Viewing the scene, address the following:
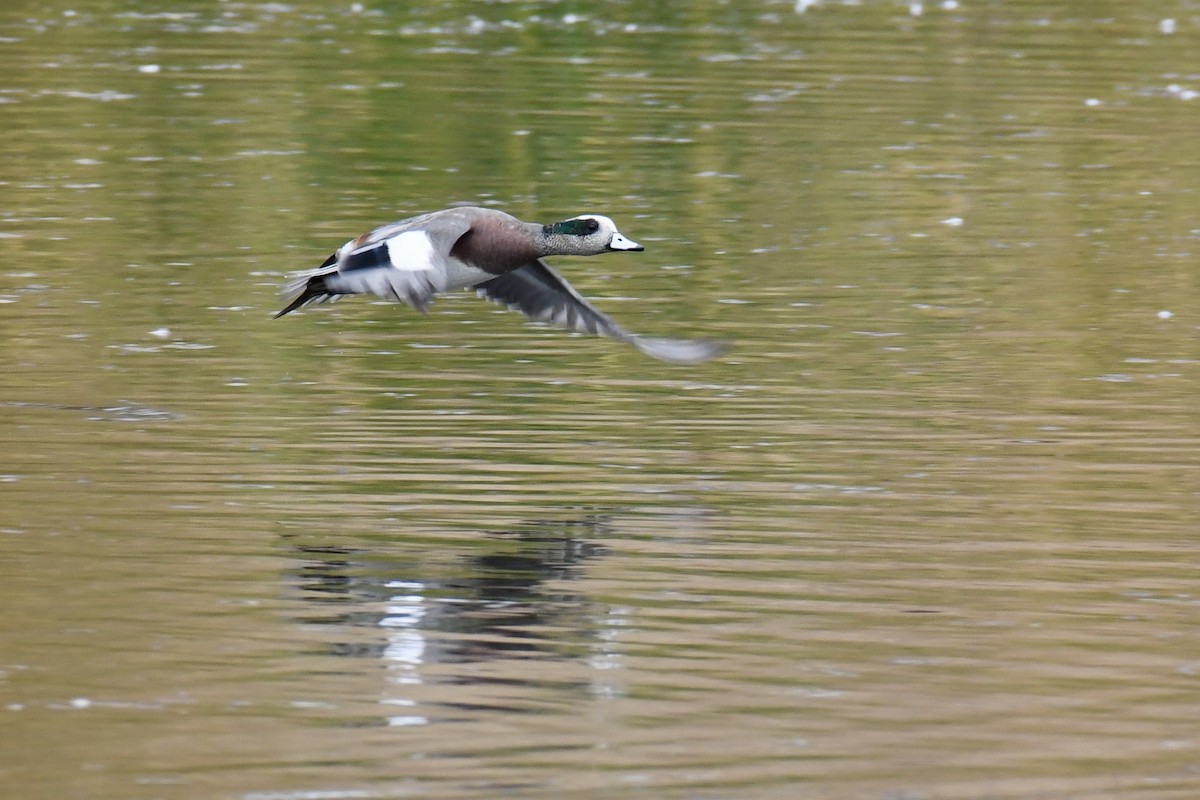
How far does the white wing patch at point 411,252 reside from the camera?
1008 cm

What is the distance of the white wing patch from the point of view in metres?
10.1

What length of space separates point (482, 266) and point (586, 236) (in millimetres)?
529

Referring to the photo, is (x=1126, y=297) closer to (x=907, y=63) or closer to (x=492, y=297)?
(x=492, y=297)

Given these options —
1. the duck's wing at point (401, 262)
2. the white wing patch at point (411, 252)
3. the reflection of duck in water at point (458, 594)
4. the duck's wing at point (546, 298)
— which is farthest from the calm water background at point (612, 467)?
the white wing patch at point (411, 252)

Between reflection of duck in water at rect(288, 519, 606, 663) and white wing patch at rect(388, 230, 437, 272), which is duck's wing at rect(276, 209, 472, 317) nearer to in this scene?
white wing patch at rect(388, 230, 437, 272)

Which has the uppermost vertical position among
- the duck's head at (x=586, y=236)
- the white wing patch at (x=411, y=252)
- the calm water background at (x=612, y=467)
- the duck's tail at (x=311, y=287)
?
the white wing patch at (x=411, y=252)

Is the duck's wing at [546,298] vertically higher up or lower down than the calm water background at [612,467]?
higher up

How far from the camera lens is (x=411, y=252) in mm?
10133

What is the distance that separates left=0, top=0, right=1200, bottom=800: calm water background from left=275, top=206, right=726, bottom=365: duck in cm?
47

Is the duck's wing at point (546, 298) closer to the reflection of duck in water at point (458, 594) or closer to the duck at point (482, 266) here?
the duck at point (482, 266)

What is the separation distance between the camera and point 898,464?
34.0 ft

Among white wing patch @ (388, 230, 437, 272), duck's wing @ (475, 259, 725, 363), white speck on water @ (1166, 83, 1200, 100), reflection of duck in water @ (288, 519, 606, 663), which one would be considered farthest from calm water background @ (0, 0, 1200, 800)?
white speck on water @ (1166, 83, 1200, 100)

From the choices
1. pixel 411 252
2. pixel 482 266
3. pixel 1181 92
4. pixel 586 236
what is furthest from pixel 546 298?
pixel 1181 92

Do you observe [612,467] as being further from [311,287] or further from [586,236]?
[311,287]
